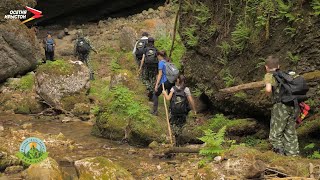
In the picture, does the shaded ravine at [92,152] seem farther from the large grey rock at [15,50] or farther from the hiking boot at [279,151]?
the large grey rock at [15,50]

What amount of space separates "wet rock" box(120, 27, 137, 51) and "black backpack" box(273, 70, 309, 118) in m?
16.4

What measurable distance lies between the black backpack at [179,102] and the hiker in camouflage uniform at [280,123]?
86.9 inches

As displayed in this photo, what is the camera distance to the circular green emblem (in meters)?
7.54

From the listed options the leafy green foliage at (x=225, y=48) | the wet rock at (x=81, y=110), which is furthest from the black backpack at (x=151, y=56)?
the wet rock at (x=81, y=110)

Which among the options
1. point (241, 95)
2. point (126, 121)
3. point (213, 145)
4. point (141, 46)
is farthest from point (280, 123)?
point (141, 46)

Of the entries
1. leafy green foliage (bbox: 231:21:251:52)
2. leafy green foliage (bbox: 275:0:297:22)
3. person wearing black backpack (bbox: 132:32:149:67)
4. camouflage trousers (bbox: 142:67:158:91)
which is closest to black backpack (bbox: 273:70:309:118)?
leafy green foliage (bbox: 275:0:297:22)

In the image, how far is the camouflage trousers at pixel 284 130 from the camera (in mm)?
7186

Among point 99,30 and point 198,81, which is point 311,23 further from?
point 99,30

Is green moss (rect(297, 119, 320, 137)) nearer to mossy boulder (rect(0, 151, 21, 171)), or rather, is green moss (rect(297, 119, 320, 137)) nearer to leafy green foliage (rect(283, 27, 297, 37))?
leafy green foliage (rect(283, 27, 297, 37))

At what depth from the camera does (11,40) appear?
55.5ft

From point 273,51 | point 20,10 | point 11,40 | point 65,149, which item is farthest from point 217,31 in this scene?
point 20,10

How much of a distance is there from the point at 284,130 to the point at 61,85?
31.2ft

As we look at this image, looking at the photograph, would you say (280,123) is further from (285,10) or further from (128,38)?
(128,38)

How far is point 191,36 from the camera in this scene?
1165 cm
